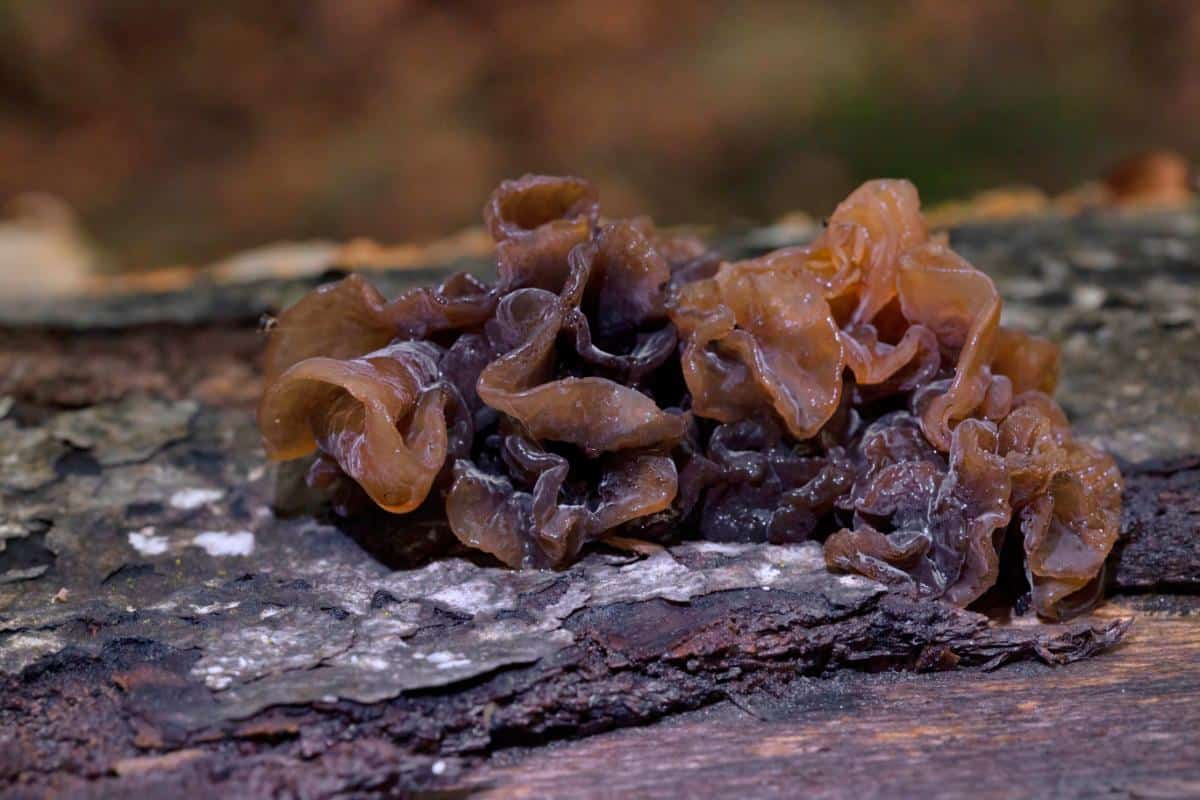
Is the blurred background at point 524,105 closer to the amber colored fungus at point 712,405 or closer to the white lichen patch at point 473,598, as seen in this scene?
the amber colored fungus at point 712,405

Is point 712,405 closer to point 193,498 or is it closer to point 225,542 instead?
point 225,542

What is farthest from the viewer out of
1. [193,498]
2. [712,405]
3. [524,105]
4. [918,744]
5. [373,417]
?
[524,105]

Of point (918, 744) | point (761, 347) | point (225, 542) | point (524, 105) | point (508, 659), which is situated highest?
point (524, 105)

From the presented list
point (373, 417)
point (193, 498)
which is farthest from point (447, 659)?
point (193, 498)

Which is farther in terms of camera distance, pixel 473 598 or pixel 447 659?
A: pixel 473 598

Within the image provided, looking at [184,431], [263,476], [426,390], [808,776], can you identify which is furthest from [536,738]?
[184,431]

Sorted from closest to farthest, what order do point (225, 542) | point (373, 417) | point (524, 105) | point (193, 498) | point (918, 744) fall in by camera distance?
point (918, 744) → point (373, 417) → point (225, 542) → point (193, 498) → point (524, 105)

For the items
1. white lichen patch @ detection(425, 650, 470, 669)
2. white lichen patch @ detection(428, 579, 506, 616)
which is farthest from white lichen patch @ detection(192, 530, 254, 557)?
white lichen patch @ detection(425, 650, 470, 669)

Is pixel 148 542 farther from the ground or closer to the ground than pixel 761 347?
closer to the ground
